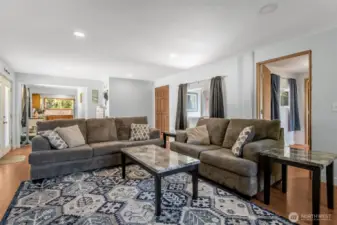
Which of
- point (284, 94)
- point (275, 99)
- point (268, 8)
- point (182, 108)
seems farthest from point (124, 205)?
point (284, 94)

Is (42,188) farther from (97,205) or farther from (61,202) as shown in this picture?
(97,205)

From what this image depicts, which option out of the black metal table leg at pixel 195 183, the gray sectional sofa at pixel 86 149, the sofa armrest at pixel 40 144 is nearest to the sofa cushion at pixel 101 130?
the gray sectional sofa at pixel 86 149

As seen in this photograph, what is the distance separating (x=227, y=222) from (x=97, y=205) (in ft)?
4.56

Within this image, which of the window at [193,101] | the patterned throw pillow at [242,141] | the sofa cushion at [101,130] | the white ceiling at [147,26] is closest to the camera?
the white ceiling at [147,26]

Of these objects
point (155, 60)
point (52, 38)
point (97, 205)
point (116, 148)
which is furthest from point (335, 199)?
point (52, 38)

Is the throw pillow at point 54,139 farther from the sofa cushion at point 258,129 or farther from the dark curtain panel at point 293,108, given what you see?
the dark curtain panel at point 293,108

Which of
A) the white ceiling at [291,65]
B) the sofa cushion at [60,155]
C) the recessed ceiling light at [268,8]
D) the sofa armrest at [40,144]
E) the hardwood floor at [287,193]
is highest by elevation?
the recessed ceiling light at [268,8]

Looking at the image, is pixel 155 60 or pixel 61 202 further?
pixel 155 60

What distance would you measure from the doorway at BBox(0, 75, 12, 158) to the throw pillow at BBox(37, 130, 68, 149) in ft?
6.73

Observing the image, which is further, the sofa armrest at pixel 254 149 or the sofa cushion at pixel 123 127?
the sofa cushion at pixel 123 127

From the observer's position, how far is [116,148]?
3.30 metres

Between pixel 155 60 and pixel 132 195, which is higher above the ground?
pixel 155 60

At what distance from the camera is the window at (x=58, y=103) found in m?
8.41

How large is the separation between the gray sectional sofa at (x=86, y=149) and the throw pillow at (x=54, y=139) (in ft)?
0.19
